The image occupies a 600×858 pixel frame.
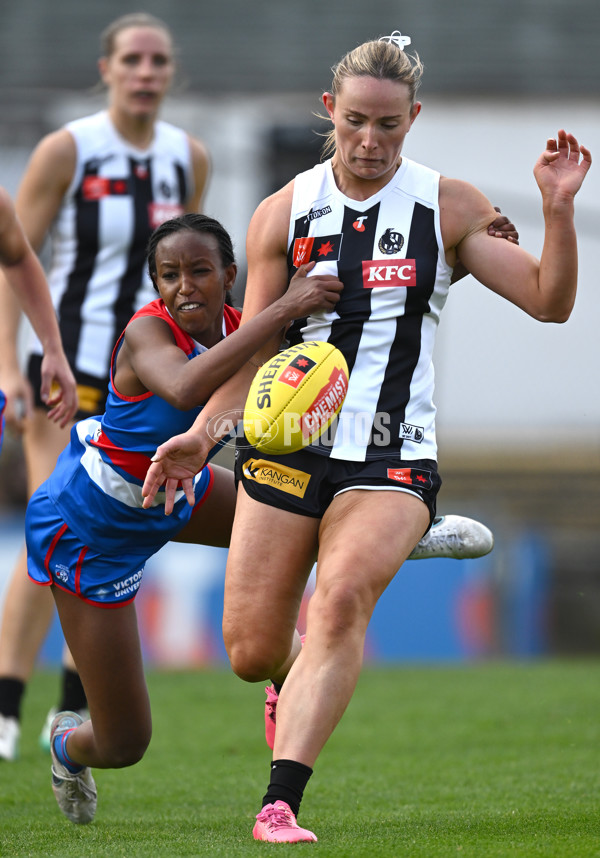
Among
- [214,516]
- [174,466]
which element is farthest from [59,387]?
[174,466]

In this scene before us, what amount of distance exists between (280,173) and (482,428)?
3.87 metres

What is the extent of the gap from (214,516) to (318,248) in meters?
0.99

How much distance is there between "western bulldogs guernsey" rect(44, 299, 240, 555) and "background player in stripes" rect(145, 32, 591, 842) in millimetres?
222

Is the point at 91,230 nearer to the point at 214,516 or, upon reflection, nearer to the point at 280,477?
the point at 214,516

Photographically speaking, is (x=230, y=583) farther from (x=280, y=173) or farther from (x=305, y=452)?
(x=280, y=173)

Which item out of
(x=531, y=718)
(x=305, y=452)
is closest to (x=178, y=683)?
(x=531, y=718)

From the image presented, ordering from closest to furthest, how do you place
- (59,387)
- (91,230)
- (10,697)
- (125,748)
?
(125,748), (59,387), (10,697), (91,230)

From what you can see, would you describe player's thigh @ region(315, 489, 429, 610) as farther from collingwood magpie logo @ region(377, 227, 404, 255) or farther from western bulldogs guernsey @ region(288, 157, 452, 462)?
collingwood magpie logo @ region(377, 227, 404, 255)

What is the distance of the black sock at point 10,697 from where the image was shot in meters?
5.44

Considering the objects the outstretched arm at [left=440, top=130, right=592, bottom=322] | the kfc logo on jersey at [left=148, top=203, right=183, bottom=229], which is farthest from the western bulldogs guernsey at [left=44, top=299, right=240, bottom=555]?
the kfc logo on jersey at [left=148, top=203, right=183, bottom=229]

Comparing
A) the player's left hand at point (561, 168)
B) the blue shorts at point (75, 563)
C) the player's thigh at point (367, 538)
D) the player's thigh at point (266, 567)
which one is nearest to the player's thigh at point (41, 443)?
the blue shorts at point (75, 563)

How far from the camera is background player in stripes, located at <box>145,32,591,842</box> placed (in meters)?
3.65

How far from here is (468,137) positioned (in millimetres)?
15359

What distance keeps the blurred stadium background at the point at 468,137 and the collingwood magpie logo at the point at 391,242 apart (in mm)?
9481
